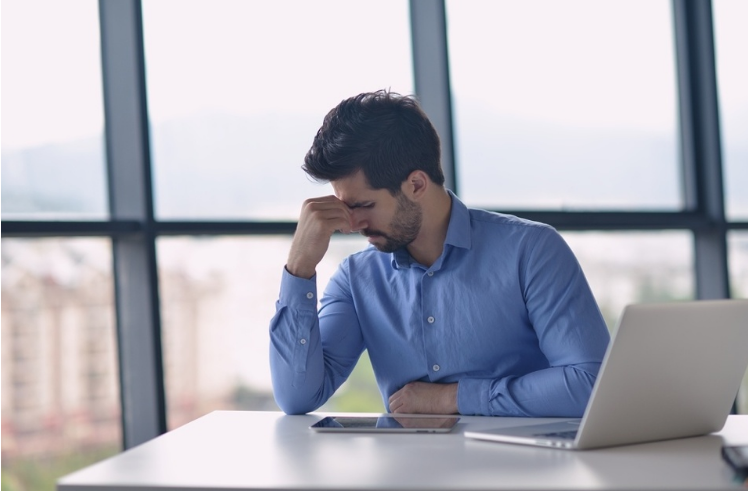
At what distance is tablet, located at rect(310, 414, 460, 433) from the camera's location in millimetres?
1553

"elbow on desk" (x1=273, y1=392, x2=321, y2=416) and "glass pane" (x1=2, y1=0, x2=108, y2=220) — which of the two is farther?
"glass pane" (x1=2, y1=0, x2=108, y2=220)

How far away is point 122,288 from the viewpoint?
2.72 metres

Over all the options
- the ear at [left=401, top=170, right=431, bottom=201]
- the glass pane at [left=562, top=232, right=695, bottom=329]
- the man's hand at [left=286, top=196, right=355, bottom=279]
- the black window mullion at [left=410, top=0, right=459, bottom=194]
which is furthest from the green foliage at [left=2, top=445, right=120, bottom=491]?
the glass pane at [left=562, top=232, right=695, bottom=329]

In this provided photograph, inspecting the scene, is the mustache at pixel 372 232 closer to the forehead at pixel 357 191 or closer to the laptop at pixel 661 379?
the forehead at pixel 357 191

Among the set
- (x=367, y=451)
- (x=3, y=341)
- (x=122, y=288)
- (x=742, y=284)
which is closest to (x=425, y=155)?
(x=367, y=451)

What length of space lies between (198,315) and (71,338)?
16.8 inches

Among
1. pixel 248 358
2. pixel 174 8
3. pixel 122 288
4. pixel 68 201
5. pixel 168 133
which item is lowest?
pixel 248 358

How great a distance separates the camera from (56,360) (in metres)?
2.59

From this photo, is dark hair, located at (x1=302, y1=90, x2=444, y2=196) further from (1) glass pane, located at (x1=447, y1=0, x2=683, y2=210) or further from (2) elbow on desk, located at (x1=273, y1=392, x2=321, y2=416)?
(1) glass pane, located at (x1=447, y1=0, x2=683, y2=210)

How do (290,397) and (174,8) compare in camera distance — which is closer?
(290,397)

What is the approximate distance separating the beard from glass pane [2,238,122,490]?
1.02 metres

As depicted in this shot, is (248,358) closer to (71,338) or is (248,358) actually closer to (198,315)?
(198,315)

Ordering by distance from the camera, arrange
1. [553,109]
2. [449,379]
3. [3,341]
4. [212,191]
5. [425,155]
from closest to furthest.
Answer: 1. [449,379]
2. [425,155]
3. [3,341]
4. [212,191]
5. [553,109]

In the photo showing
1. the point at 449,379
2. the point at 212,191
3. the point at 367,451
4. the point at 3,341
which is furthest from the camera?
the point at 212,191
